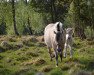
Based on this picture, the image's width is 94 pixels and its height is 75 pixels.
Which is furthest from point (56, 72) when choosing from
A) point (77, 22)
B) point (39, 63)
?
point (77, 22)

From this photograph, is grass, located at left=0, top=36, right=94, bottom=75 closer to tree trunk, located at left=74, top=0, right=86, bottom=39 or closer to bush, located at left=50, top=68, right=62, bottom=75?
bush, located at left=50, top=68, right=62, bottom=75

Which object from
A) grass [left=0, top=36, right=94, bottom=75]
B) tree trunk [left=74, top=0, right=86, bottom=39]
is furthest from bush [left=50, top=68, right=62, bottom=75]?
tree trunk [left=74, top=0, right=86, bottom=39]

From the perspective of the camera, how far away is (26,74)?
17.5m

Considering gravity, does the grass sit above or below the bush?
below

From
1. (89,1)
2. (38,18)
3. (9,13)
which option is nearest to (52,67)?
(89,1)

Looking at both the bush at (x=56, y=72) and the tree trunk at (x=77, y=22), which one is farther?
the tree trunk at (x=77, y=22)

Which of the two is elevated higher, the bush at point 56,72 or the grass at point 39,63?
the bush at point 56,72

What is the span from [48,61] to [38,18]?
51.2 metres

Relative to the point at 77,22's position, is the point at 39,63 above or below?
below

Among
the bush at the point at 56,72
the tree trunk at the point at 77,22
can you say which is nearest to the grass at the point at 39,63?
the bush at the point at 56,72

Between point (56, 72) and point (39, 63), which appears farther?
point (39, 63)

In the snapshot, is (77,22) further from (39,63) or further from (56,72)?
(56,72)

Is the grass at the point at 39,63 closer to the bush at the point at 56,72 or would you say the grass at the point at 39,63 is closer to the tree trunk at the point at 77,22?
the bush at the point at 56,72

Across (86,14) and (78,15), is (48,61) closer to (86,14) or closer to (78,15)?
(78,15)
